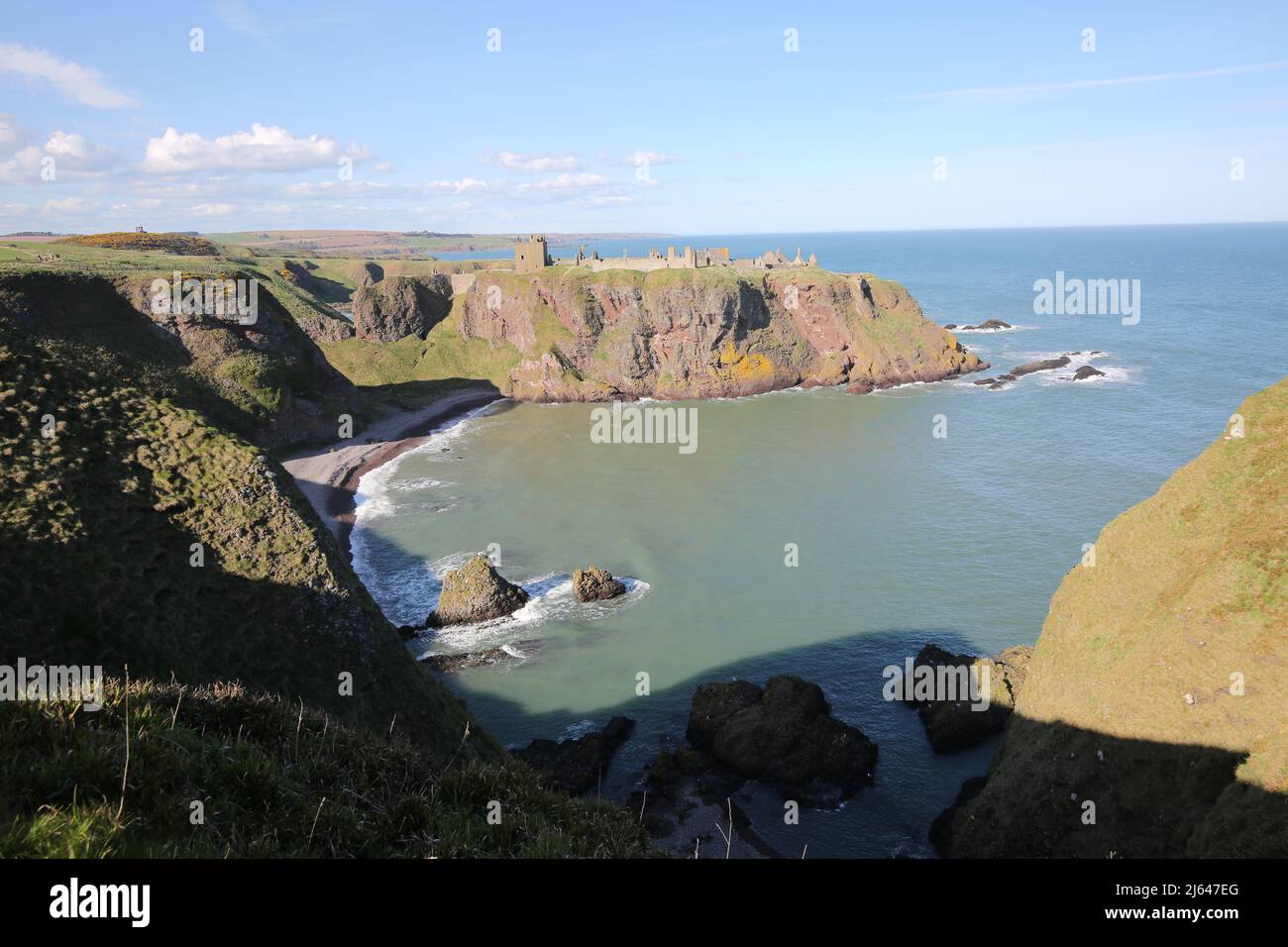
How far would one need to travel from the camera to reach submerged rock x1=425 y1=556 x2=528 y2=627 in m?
43.6

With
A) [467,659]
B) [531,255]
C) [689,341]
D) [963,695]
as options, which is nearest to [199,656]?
[467,659]

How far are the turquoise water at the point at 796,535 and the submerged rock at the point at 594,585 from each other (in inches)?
40.0

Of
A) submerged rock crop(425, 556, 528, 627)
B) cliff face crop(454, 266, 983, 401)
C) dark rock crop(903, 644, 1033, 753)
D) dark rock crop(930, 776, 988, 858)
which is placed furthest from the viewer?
cliff face crop(454, 266, 983, 401)

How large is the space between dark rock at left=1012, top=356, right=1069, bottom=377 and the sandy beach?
3159 inches

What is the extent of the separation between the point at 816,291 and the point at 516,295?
4701 centimetres

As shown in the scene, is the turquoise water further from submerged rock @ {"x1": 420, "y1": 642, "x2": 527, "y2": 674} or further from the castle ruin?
the castle ruin

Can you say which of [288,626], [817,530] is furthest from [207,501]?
[817,530]

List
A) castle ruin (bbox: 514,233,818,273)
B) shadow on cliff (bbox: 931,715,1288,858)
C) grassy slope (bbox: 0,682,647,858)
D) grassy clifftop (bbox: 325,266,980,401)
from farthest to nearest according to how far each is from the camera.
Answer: castle ruin (bbox: 514,233,818,273)
grassy clifftop (bbox: 325,266,980,401)
shadow on cliff (bbox: 931,715,1288,858)
grassy slope (bbox: 0,682,647,858)

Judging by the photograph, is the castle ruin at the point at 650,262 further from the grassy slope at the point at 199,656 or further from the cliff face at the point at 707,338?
the grassy slope at the point at 199,656

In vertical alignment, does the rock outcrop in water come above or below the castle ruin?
below

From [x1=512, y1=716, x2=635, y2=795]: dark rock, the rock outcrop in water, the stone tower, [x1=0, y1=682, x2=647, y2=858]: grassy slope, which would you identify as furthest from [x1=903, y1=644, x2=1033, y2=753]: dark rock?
the rock outcrop in water

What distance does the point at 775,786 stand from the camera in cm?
3008

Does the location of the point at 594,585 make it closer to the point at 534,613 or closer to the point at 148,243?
the point at 534,613
